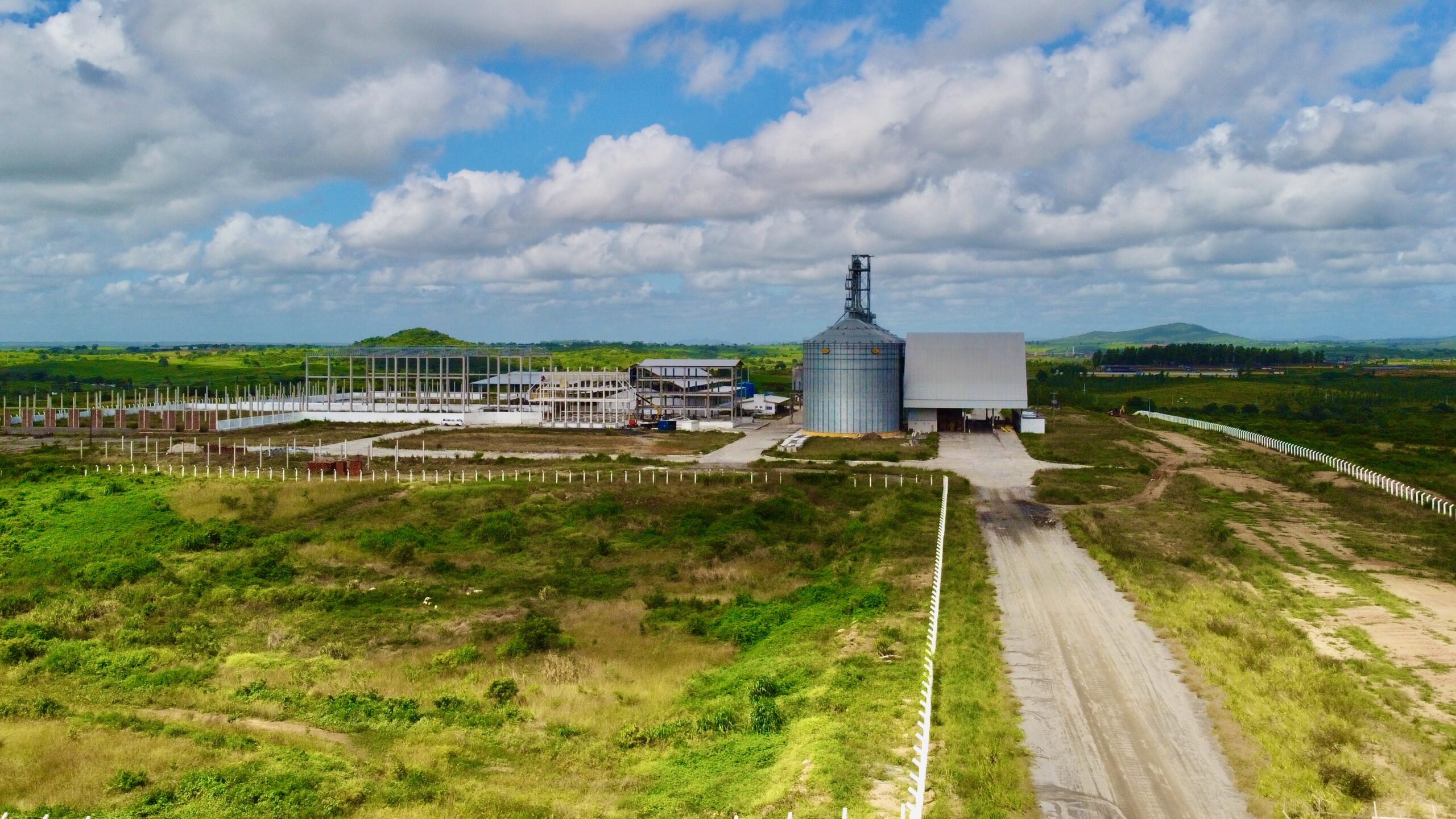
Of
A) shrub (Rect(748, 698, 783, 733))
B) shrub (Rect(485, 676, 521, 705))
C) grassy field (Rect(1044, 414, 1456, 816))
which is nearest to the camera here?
grassy field (Rect(1044, 414, 1456, 816))

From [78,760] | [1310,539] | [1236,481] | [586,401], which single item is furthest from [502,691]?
[586,401]

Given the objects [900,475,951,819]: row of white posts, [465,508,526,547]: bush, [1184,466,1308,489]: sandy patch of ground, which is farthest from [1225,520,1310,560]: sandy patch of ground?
[465,508,526,547]: bush

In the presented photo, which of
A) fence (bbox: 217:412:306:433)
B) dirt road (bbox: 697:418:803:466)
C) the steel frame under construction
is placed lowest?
dirt road (bbox: 697:418:803:466)

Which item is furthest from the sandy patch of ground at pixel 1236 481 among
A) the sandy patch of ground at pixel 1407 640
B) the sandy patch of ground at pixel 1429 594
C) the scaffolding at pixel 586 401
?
the scaffolding at pixel 586 401

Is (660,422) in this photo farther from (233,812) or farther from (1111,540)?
(233,812)

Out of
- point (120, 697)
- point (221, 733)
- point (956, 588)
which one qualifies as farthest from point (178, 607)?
point (956, 588)

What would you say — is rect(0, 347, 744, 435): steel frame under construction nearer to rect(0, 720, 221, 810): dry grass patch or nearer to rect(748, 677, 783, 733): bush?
rect(748, 677, 783, 733): bush

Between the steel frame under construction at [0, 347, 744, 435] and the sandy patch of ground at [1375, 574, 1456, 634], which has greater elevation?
the steel frame under construction at [0, 347, 744, 435]

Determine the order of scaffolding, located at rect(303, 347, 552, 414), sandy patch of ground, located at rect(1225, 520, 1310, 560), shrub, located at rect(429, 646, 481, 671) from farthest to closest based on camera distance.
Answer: scaffolding, located at rect(303, 347, 552, 414) → sandy patch of ground, located at rect(1225, 520, 1310, 560) → shrub, located at rect(429, 646, 481, 671)
